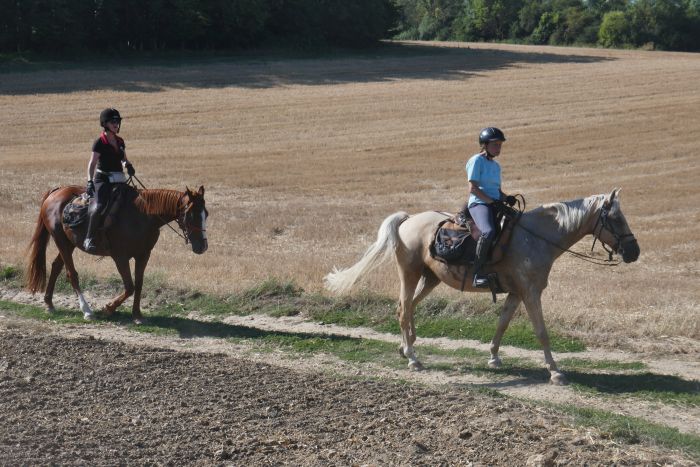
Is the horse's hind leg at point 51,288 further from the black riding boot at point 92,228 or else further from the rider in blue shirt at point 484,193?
the rider in blue shirt at point 484,193

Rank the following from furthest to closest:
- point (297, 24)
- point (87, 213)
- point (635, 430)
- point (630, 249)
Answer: point (297, 24) → point (87, 213) → point (630, 249) → point (635, 430)

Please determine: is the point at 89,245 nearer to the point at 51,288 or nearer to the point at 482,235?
the point at 51,288

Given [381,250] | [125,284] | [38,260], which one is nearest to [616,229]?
[381,250]

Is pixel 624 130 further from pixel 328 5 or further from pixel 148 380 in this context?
pixel 328 5

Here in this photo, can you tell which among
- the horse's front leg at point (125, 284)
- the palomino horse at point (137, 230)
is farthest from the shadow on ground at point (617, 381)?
the horse's front leg at point (125, 284)

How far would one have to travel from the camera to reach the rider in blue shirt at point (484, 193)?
9.73 m

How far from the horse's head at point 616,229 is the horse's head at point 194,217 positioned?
5.21 meters

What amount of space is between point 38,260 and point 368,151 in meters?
22.3

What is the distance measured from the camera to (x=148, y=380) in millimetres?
9539

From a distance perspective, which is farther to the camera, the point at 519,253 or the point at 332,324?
the point at 332,324

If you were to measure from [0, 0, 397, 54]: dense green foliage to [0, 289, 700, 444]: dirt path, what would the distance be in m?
47.6

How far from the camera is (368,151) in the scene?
3500cm

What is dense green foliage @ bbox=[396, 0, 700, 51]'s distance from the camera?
8112cm

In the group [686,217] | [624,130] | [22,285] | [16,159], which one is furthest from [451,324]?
[624,130]
